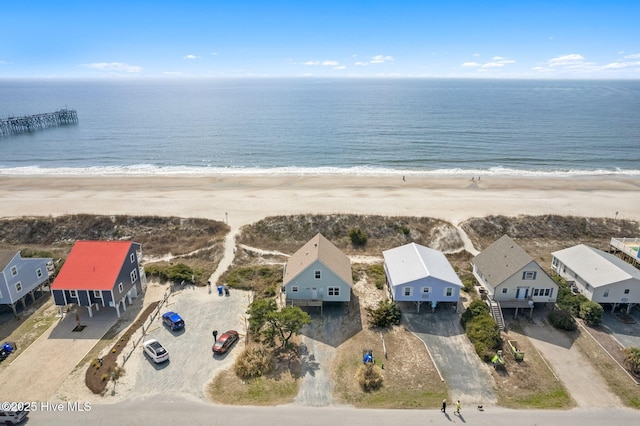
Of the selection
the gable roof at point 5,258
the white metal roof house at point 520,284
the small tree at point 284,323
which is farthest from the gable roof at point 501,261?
the gable roof at point 5,258

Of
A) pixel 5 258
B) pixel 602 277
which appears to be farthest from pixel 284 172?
pixel 602 277

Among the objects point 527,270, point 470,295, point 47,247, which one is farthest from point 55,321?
point 527,270

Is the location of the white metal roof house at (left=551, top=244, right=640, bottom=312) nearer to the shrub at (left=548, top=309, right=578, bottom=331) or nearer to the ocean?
the shrub at (left=548, top=309, right=578, bottom=331)

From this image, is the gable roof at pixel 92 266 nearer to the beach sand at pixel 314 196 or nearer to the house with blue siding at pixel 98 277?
the house with blue siding at pixel 98 277

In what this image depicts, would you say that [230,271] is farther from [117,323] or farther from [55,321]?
[55,321]

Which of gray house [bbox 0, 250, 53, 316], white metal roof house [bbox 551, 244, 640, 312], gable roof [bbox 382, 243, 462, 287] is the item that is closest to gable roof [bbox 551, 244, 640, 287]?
white metal roof house [bbox 551, 244, 640, 312]

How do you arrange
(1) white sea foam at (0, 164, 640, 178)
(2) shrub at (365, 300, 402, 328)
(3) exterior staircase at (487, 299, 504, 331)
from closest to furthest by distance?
(2) shrub at (365, 300, 402, 328), (3) exterior staircase at (487, 299, 504, 331), (1) white sea foam at (0, 164, 640, 178)

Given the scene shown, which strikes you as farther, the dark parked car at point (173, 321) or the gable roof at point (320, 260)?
the gable roof at point (320, 260)
